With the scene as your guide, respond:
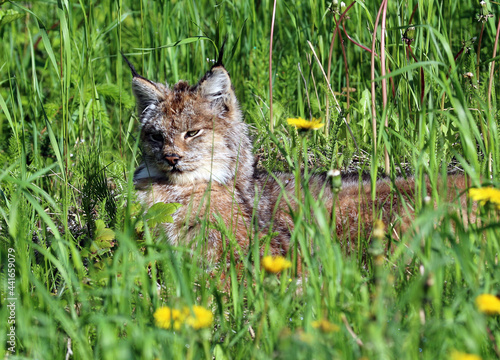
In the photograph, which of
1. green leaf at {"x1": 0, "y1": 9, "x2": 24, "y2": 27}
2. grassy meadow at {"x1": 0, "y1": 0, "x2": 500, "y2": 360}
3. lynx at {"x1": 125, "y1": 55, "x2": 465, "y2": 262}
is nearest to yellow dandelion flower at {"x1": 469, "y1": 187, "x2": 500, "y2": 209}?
grassy meadow at {"x1": 0, "y1": 0, "x2": 500, "y2": 360}

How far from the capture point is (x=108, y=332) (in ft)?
6.02

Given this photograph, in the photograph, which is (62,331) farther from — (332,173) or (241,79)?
(241,79)

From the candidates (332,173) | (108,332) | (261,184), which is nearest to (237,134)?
(261,184)

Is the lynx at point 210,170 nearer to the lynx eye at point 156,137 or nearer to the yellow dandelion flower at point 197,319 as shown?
the lynx eye at point 156,137

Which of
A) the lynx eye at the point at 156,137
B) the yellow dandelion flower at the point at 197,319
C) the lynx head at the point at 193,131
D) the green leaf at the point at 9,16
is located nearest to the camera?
the yellow dandelion flower at the point at 197,319

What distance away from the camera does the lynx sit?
163 inches

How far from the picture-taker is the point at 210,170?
4309 mm

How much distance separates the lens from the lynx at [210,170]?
4.13 meters

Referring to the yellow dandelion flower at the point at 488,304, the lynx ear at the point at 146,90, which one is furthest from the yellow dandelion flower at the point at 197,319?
the lynx ear at the point at 146,90

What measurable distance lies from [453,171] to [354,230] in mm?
926

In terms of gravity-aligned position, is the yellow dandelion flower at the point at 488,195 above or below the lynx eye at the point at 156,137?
below

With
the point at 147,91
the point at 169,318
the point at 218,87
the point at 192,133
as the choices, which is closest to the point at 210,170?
the point at 192,133

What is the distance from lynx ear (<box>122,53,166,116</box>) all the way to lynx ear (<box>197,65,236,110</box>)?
323 mm

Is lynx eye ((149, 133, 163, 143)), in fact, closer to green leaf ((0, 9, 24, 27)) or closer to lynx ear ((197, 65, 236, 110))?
lynx ear ((197, 65, 236, 110))
